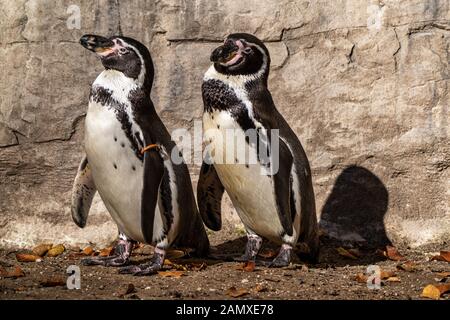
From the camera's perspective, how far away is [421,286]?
15.4 feet

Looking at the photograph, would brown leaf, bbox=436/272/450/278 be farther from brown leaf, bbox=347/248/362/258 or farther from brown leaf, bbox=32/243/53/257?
brown leaf, bbox=32/243/53/257

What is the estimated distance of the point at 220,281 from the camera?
465 centimetres

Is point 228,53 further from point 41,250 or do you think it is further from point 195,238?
point 41,250

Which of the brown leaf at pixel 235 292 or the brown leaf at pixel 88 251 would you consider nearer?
the brown leaf at pixel 235 292

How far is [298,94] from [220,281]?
1.89 m

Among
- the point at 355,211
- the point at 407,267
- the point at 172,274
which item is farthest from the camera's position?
the point at 355,211


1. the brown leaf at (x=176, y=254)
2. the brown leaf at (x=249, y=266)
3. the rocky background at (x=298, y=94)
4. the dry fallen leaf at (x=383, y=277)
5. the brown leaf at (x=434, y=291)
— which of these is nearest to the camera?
the brown leaf at (x=434, y=291)

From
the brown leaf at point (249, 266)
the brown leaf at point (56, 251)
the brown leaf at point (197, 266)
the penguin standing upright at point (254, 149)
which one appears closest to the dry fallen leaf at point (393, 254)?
the penguin standing upright at point (254, 149)

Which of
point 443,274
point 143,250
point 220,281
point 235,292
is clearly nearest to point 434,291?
point 443,274

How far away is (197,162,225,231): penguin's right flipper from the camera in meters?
5.45

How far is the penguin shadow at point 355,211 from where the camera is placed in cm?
602

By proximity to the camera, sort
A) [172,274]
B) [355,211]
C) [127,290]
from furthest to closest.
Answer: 1. [355,211]
2. [172,274]
3. [127,290]

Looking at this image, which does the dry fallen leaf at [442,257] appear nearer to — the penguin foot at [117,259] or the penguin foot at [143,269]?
the penguin foot at [143,269]

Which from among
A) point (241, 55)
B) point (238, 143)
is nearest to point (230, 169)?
point (238, 143)
